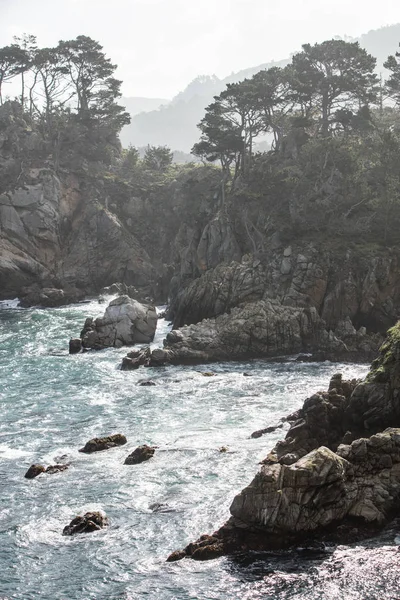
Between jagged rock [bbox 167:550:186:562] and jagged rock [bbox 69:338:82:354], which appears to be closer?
jagged rock [bbox 167:550:186:562]

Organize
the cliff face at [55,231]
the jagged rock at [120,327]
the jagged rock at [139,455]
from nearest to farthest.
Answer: the jagged rock at [139,455] < the jagged rock at [120,327] < the cliff face at [55,231]

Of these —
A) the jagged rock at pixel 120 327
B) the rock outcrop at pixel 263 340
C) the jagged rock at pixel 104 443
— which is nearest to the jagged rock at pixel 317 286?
the rock outcrop at pixel 263 340

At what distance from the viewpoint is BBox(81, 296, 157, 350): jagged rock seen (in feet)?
193

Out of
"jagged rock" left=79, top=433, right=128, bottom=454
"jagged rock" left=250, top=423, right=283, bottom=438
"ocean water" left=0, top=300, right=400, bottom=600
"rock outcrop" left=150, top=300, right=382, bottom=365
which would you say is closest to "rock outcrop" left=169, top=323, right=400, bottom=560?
"ocean water" left=0, top=300, right=400, bottom=600

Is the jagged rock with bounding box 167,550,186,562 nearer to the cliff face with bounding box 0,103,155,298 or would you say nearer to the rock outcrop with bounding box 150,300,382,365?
the rock outcrop with bounding box 150,300,382,365

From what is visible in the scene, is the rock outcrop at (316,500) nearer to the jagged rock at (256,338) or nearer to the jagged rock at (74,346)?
the jagged rock at (256,338)

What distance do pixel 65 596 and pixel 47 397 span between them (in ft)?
78.0

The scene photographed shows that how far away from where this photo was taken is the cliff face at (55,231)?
279ft

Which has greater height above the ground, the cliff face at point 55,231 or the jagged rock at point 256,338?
the cliff face at point 55,231

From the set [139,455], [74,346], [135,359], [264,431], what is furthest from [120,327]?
[139,455]

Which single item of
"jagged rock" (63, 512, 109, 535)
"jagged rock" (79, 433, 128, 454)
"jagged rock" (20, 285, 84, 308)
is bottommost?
"jagged rock" (63, 512, 109, 535)

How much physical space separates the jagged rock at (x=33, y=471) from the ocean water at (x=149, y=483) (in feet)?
1.53

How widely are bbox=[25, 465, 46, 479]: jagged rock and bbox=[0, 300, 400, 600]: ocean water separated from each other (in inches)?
18.4

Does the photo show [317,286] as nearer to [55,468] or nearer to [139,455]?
[139,455]
